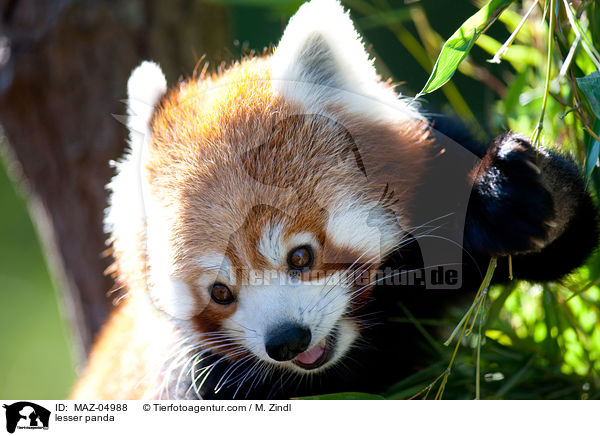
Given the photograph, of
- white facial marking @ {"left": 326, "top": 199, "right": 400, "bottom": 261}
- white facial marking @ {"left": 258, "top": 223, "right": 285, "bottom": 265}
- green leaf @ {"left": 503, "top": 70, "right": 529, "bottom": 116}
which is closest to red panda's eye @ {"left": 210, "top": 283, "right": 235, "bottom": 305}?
white facial marking @ {"left": 258, "top": 223, "right": 285, "bottom": 265}

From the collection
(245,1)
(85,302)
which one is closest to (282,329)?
(245,1)

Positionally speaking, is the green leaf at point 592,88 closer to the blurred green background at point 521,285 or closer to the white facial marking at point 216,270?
the blurred green background at point 521,285

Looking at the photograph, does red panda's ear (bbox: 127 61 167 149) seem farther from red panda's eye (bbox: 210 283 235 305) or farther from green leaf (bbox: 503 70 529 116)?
green leaf (bbox: 503 70 529 116)

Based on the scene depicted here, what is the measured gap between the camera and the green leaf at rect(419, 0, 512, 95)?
1.07 metres

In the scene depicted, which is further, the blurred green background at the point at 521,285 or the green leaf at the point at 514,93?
the green leaf at the point at 514,93

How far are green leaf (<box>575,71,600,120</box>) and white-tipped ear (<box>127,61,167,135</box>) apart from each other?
0.87 m

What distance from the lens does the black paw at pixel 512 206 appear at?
1178mm

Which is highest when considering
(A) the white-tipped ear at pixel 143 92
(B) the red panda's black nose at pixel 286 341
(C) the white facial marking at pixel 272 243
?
(A) the white-tipped ear at pixel 143 92

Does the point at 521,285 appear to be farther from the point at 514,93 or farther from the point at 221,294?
the point at 221,294

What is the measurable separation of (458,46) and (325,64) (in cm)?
31

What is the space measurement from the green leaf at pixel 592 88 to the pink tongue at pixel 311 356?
25.9 inches

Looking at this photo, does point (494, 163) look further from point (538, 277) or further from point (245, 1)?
point (245, 1)
